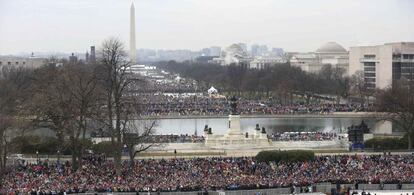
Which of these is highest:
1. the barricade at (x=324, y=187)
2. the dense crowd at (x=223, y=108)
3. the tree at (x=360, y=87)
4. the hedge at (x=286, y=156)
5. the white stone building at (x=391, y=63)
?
the white stone building at (x=391, y=63)

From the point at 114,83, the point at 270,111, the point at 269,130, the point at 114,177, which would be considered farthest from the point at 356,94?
the point at 114,177

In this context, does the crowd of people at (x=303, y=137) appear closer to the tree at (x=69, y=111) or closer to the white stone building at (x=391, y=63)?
the tree at (x=69, y=111)

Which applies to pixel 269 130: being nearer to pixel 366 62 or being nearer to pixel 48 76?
pixel 48 76

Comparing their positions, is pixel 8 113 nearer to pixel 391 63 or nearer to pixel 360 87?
pixel 360 87

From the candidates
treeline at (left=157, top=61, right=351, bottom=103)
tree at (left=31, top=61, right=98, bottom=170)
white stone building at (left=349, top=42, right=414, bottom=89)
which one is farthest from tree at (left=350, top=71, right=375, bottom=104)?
tree at (left=31, top=61, right=98, bottom=170)

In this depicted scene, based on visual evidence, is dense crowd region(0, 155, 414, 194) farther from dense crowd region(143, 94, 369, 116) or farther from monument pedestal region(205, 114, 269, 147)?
dense crowd region(143, 94, 369, 116)

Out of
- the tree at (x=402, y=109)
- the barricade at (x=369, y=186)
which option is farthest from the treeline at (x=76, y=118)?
the tree at (x=402, y=109)

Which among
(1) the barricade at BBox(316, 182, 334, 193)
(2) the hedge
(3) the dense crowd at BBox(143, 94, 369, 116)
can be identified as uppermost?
(3) the dense crowd at BBox(143, 94, 369, 116)

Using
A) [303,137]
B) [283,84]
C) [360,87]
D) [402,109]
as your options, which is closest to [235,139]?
[303,137]
